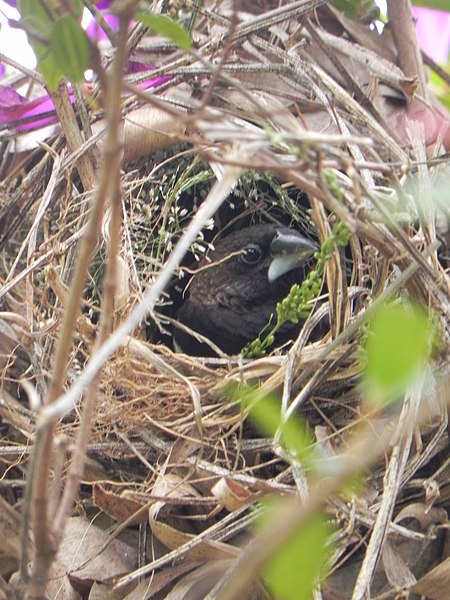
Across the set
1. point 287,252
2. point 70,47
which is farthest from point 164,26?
point 287,252

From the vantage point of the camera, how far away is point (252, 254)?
1586 millimetres

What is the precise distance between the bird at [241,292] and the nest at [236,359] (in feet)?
0.33

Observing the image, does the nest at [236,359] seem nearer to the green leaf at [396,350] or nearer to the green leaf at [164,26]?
the green leaf at [164,26]

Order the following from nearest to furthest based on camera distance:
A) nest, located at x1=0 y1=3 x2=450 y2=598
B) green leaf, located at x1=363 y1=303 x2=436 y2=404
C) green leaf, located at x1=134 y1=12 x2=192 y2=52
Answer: green leaf, located at x1=363 y1=303 x2=436 y2=404
green leaf, located at x1=134 y1=12 x2=192 y2=52
nest, located at x1=0 y1=3 x2=450 y2=598

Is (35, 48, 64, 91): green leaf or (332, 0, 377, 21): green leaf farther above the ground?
(332, 0, 377, 21): green leaf

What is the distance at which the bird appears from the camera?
1.53m

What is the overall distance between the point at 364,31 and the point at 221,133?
113 centimetres

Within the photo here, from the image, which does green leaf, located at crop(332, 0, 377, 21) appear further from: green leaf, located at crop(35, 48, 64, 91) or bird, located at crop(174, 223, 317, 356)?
green leaf, located at crop(35, 48, 64, 91)

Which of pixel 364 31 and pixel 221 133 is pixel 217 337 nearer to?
pixel 364 31

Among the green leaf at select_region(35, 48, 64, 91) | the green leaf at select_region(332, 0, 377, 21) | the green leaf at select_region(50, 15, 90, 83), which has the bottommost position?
the green leaf at select_region(50, 15, 90, 83)

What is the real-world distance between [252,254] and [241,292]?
85 mm

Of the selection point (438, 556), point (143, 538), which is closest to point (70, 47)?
point (143, 538)

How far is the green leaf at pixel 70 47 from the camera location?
767 millimetres

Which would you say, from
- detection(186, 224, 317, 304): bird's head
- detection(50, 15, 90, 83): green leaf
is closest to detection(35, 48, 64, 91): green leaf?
detection(50, 15, 90, 83): green leaf
